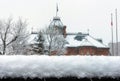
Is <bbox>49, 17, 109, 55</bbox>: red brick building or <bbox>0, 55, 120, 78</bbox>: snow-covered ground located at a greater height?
<bbox>0, 55, 120, 78</bbox>: snow-covered ground

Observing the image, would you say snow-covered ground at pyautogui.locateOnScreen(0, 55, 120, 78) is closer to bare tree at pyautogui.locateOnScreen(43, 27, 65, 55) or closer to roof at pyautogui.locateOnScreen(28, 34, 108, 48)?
bare tree at pyautogui.locateOnScreen(43, 27, 65, 55)

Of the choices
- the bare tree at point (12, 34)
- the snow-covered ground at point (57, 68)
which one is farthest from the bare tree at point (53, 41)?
the snow-covered ground at point (57, 68)

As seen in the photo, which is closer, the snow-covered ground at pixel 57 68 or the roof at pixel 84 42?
the snow-covered ground at pixel 57 68

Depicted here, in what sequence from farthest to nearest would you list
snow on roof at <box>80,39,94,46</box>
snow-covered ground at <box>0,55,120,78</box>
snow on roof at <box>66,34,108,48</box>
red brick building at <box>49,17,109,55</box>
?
snow on roof at <box>66,34,108,48</box> < snow on roof at <box>80,39,94,46</box> < red brick building at <box>49,17,109,55</box> < snow-covered ground at <box>0,55,120,78</box>

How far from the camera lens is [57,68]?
220 cm

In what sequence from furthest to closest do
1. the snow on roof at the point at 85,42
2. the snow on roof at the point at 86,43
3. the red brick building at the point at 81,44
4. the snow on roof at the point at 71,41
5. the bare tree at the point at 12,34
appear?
the snow on roof at the point at 71,41 → the snow on roof at the point at 85,42 → the snow on roof at the point at 86,43 → the red brick building at the point at 81,44 → the bare tree at the point at 12,34

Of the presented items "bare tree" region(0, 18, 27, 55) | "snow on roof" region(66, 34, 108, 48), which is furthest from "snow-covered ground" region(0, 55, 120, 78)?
"snow on roof" region(66, 34, 108, 48)

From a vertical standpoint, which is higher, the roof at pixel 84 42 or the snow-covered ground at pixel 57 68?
the snow-covered ground at pixel 57 68

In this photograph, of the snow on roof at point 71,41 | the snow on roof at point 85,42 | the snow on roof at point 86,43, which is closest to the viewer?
the snow on roof at point 86,43

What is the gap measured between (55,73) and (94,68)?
9.1 inches

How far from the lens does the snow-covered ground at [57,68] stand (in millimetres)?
2201

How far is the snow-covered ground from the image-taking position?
7.22 feet

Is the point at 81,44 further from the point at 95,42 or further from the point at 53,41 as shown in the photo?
the point at 53,41

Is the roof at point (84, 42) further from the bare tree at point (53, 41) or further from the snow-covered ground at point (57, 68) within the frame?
the snow-covered ground at point (57, 68)
